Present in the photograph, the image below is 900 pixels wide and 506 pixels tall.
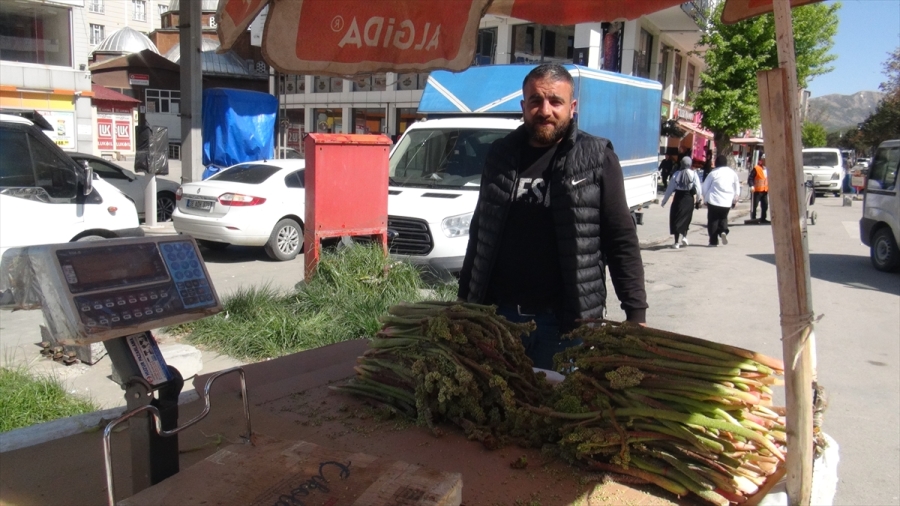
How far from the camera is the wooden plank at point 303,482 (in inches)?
61.2

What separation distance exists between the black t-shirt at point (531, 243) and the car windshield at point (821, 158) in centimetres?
3283

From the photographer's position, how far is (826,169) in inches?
1225

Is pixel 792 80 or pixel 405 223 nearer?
pixel 792 80

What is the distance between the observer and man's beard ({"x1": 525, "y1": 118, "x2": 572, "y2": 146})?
9.19ft

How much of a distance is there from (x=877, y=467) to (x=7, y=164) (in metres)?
8.05

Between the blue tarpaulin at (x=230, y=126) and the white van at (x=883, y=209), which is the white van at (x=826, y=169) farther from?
the blue tarpaulin at (x=230, y=126)

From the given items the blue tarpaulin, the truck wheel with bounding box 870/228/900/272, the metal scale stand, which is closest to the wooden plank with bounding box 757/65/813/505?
the metal scale stand

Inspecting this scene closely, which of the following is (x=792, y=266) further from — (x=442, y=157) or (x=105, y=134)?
(x=105, y=134)

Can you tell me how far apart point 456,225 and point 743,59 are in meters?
22.2

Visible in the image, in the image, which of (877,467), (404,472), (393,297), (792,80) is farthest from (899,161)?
(404,472)

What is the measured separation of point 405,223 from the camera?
788 centimetres

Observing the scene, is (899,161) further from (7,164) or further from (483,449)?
(7,164)

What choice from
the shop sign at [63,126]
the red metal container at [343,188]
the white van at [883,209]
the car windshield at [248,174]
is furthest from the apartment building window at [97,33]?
the white van at [883,209]

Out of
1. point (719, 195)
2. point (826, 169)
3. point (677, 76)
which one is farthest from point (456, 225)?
point (677, 76)
